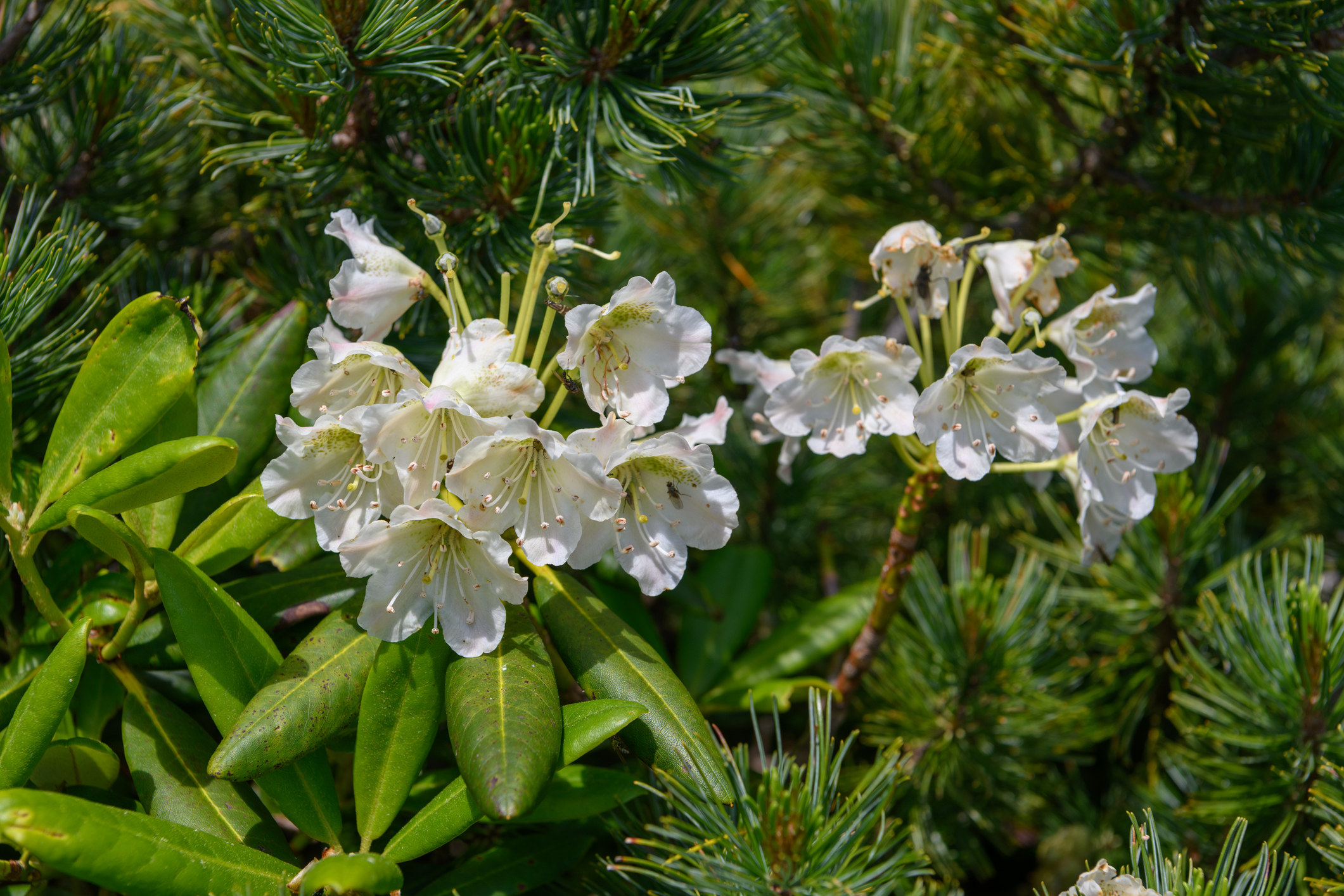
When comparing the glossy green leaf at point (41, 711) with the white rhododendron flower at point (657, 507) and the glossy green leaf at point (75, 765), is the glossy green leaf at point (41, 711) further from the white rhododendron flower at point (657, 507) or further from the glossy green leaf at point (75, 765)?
the white rhododendron flower at point (657, 507)

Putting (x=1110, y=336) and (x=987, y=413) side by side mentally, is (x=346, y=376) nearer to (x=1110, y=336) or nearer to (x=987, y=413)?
(x=987, y=413)

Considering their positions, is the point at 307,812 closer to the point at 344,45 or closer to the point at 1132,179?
the point at 344,45

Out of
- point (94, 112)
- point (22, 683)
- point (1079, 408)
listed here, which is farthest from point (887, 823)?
point (94, 112)

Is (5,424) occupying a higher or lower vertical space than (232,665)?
higher

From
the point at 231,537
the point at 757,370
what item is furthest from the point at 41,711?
the point at 757,370

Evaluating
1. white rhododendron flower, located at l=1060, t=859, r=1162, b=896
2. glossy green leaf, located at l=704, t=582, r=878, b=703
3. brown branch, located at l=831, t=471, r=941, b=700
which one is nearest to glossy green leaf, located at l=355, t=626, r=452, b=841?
glossy green leaf, located at l=704, t=582, r=878, b=703

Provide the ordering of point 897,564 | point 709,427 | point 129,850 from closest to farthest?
1. point 129,850
2. point 709,427
3. point 897,564

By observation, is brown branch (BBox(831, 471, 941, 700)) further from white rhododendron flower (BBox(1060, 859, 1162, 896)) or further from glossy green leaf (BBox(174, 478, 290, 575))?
glossy green leaf (BBox(174, 478, 290, 575))
